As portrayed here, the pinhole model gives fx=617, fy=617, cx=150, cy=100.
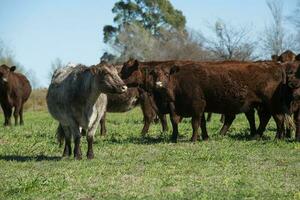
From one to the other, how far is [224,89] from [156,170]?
17.6ft

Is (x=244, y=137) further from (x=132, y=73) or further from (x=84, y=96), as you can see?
(x=84, y=96)

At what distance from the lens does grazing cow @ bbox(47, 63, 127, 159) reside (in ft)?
38.2

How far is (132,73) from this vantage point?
53.3 feet

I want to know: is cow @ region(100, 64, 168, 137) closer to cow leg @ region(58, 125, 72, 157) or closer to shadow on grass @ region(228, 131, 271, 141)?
shadow on grass @ region(228, 131, 271, 141)

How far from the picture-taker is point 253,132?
51.1 feet

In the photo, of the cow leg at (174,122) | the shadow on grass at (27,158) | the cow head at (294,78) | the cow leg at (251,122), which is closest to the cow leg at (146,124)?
the cow leg at (174,122)

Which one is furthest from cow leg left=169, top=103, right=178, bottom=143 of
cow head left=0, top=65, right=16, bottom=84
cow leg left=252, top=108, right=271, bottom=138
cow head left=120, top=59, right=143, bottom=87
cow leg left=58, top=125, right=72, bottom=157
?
cow head left=0, top=65, right=16, bottom=84

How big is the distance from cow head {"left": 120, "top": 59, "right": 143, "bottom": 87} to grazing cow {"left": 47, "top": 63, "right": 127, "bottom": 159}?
419cm

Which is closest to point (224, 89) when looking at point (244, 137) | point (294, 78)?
point (244, 137)

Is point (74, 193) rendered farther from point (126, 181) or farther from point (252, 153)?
point (252, 153)

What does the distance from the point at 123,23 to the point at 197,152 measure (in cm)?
5946

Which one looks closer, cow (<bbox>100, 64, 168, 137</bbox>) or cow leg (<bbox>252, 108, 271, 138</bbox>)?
cow leg (<bbox>252, 108, 271, 138</bbox>)

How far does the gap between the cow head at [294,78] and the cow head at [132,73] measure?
3.86m

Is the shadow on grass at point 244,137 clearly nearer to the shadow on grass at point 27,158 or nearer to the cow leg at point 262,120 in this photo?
the cow leg at point 262,120
